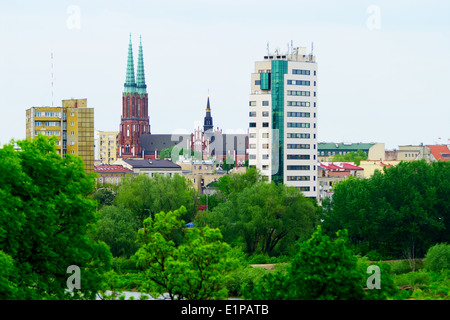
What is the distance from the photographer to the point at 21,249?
33844 mm

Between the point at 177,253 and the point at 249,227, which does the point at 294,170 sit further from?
the point at 177,253

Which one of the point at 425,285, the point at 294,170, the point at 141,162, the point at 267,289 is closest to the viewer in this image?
the point at 267,289

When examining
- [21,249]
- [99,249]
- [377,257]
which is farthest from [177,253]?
[377,257]

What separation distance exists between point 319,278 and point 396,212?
4739 centimetres

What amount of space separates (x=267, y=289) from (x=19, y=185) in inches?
413

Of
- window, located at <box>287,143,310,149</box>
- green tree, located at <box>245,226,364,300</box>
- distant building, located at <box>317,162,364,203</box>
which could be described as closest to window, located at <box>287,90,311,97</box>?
window, located at <box>287,143,310,149</box>

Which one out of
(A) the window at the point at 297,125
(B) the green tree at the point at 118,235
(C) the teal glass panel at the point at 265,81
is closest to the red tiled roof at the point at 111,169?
(C) the teal glass panel at the point at 265,81

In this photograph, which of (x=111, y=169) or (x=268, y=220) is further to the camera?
(x=111, y=169)

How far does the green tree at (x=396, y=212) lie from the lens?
7731cm

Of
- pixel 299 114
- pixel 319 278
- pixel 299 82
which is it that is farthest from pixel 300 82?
pixel 319 278

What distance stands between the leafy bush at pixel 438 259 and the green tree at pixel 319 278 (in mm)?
36664

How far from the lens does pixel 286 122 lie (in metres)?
114

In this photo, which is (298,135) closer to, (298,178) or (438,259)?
(298,178)

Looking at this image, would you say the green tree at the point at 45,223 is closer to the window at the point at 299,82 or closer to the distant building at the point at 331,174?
the window at the point at 299,82
